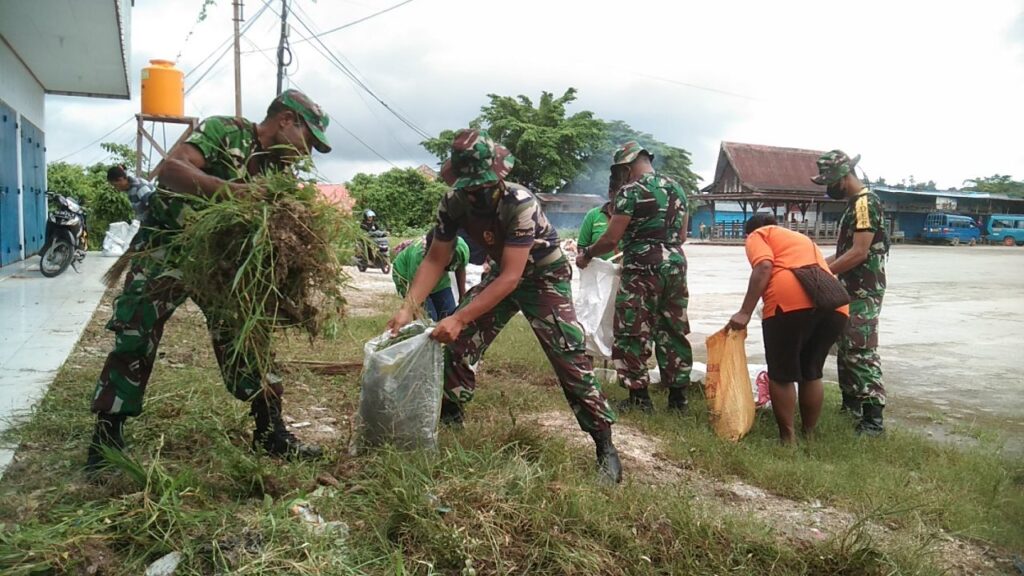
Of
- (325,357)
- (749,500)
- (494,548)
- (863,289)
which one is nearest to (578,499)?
(494,548)

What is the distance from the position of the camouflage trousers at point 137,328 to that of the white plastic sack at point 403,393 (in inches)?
20.2

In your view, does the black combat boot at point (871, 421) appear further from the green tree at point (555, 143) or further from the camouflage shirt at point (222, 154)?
the green tree at point (555, 143)

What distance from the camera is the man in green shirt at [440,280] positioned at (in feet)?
15.5

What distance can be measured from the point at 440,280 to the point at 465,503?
2.35 m

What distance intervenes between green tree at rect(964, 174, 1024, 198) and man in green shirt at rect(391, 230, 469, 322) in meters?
39.7

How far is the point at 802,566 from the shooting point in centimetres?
248

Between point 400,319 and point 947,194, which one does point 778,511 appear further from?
point 947,194

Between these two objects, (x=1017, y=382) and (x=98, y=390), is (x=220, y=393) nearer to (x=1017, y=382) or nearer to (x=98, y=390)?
(x=98, y=390)

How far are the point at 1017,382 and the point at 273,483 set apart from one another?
19.8 ft

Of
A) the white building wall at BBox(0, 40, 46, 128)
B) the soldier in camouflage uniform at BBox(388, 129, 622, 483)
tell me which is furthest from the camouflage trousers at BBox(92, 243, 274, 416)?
the white building wall at BBox(0, 40, 46, 128)

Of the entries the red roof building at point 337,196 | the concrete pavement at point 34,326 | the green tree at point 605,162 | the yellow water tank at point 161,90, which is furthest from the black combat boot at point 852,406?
the green tree at point 605,162

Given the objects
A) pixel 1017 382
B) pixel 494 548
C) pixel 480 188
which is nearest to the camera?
pixel 494 548

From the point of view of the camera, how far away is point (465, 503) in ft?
8.27

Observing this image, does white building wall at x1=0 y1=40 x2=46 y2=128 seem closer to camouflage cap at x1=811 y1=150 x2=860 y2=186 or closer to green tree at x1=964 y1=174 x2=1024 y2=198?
camouflage cap at x1=811 y1=150 x2=860 y2=186
